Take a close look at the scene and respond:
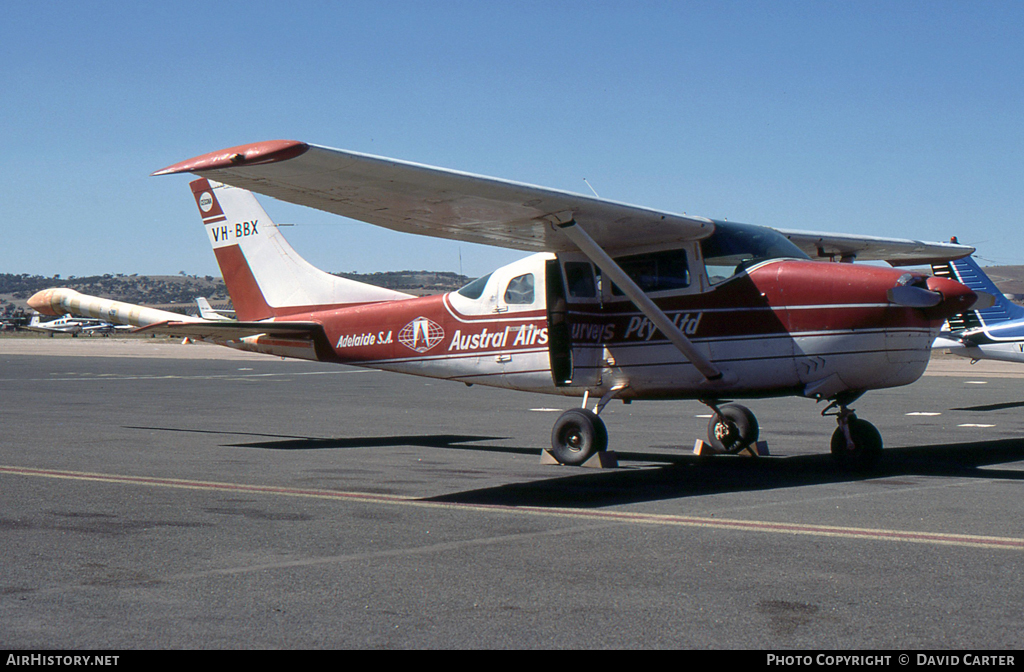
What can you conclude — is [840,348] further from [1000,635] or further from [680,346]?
[1000,635]

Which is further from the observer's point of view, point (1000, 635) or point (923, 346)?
point (923, 346)

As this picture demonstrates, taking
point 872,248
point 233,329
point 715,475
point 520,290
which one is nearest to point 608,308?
point 520,290

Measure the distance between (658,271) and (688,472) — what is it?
6.44 ft

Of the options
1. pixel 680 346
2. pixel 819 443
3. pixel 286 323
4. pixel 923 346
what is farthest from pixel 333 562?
pixel 819 443

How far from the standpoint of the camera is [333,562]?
525 cm

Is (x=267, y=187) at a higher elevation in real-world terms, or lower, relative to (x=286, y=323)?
higher

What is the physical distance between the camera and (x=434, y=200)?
26.7ft

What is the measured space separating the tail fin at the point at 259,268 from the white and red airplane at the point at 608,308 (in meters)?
0.38

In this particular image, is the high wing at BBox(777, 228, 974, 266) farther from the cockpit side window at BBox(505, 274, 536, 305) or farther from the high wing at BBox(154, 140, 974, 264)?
the cockpit side window at BBox(505, 274, 536, 305)

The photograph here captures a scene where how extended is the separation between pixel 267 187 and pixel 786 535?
176 inches

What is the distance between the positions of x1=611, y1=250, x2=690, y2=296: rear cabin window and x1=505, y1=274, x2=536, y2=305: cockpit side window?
3.30 ft

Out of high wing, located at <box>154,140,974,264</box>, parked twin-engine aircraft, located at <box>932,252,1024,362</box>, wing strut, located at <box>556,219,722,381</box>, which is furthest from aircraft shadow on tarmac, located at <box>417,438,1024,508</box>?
parked twin-engine aircraft, located at <box>932,252,1024,362</box>
